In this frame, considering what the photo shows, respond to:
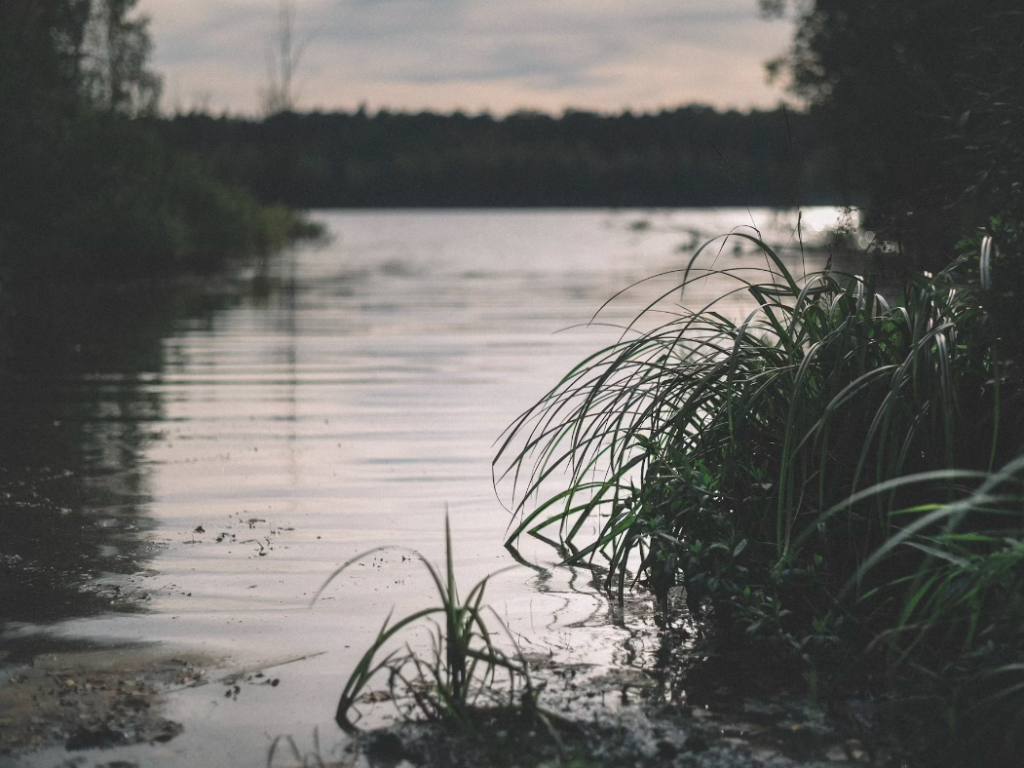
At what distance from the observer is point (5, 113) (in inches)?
→ 674

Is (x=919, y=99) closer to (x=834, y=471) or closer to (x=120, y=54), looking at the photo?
(x=834, y=471)

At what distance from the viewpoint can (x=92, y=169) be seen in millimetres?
22781

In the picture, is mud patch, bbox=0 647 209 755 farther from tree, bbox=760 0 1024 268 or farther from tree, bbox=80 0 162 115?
tree, bbox=80 0 162 115

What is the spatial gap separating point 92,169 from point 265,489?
17607 millimetres

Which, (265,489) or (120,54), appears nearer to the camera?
(265,489)

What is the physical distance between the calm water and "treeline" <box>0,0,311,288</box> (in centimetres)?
358

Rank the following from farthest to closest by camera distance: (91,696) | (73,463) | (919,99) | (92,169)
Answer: (92,169), (73,463), (919,99), (91,696)

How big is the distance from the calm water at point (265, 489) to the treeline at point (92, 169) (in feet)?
11.7

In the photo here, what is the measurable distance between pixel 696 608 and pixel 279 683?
1.45 meters

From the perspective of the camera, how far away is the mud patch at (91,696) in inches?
134

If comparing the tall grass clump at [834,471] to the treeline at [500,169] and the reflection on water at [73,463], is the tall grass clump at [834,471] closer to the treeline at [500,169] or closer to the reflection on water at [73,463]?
the reflection on water at [73,463]

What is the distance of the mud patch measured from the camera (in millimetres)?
3408

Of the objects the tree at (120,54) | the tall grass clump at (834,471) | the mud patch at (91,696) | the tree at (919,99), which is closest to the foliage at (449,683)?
the mud patch at (91,696)

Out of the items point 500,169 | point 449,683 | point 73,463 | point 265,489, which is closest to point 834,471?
point 449,683
